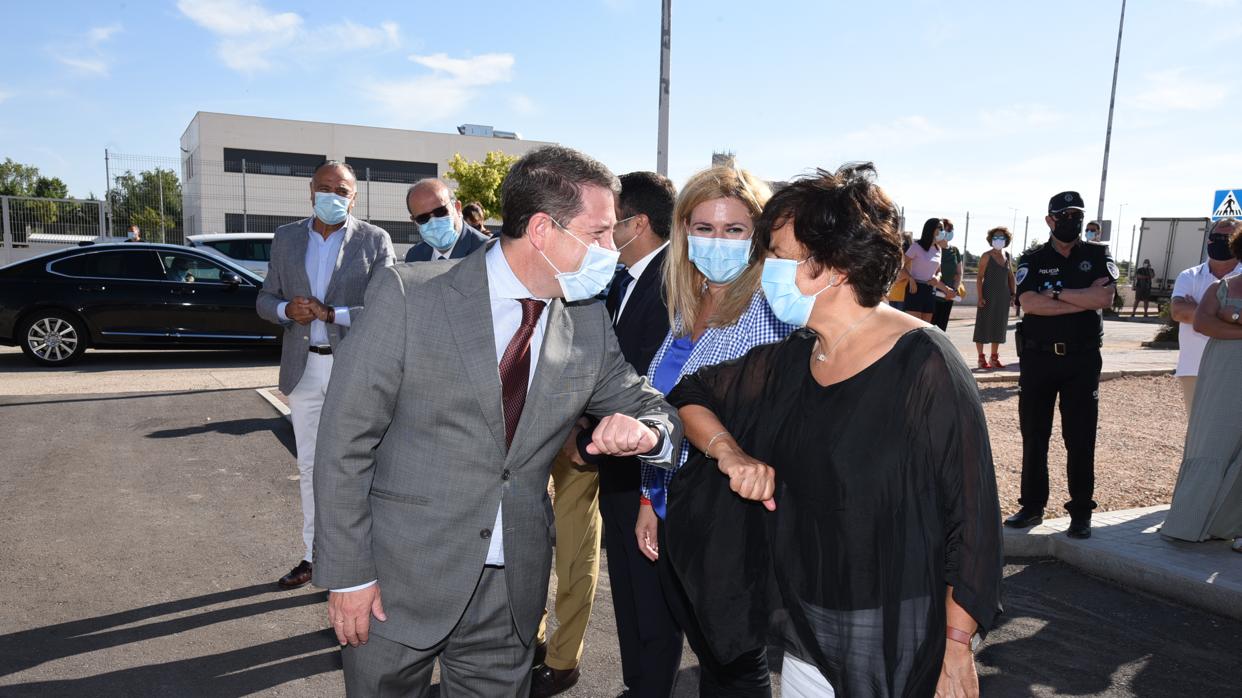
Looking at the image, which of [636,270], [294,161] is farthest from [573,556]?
[294,161]

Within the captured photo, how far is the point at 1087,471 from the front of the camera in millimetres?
5109

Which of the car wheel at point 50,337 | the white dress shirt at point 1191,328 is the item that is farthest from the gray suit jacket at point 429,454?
the car wheel at point 50,337

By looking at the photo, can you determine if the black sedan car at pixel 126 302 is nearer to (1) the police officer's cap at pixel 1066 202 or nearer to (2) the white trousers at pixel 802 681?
(1) the police officer's cap at pixel 1066 202

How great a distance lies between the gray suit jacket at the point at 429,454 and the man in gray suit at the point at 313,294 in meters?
2.38

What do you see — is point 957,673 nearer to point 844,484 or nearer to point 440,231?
point 844,484

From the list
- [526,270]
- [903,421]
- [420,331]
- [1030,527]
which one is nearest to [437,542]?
[420,331]

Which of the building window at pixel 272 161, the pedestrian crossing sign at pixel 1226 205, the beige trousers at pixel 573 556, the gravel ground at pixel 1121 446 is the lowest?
the gravel ground at pixel 1121 446

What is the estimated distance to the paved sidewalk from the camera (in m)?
4.45

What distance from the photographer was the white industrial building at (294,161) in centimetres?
3675

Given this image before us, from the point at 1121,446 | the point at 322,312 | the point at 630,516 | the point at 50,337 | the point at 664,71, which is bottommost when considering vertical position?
the point at 1121,446

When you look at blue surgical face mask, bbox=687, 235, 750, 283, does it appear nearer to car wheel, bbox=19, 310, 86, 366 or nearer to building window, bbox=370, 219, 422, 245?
car wheel, bbox=19, 310, 86, 366

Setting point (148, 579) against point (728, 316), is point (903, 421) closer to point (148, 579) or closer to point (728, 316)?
point (728, 316)

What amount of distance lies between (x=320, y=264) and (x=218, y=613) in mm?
1820

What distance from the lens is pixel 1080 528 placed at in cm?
513
